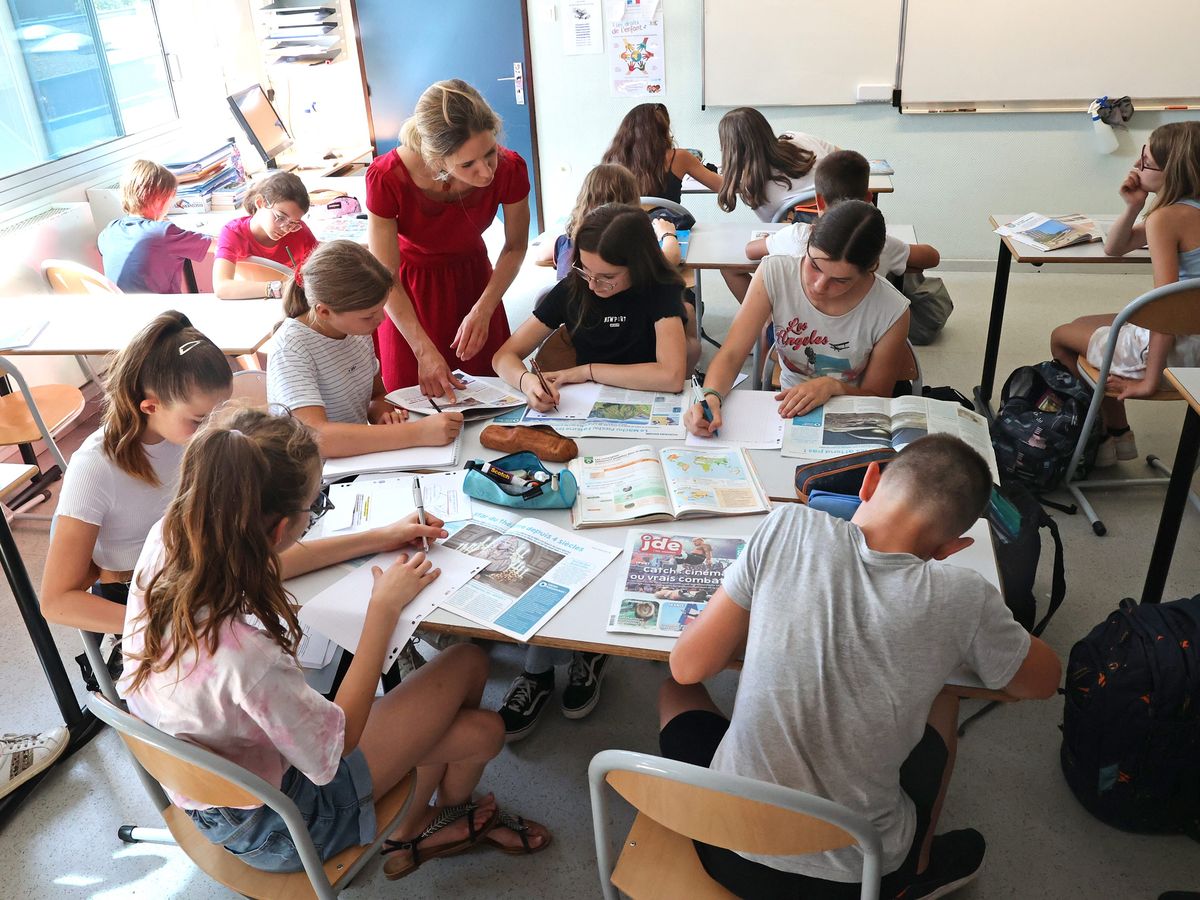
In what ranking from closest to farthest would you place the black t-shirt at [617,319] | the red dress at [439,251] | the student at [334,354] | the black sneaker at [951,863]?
the black sneaker at [951,863]
the student at [334,354]
the black t-shirt at [617,319]
the red dress at [439,251]

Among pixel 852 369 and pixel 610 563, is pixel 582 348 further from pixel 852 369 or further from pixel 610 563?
pixel 610 563

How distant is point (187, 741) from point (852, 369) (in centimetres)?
180

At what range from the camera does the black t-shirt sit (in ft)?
8.13

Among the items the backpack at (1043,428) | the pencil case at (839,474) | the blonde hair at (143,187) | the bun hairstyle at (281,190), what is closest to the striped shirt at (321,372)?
the pencil case at (839,474)

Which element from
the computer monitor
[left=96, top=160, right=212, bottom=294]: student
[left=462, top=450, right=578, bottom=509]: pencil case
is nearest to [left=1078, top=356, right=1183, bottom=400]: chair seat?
[left=462, top=450, right=578, bottom=509]: pencil case

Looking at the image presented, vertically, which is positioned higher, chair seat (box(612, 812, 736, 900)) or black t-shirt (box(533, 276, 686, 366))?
black t-shirt (box(533, 276, 686, 366))

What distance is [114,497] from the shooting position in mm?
1815

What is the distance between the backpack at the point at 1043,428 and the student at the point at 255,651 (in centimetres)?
225

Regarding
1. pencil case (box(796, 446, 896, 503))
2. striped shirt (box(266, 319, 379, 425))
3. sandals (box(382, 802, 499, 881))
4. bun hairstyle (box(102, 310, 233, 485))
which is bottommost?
sandals (box(382, 802, 499, 881))

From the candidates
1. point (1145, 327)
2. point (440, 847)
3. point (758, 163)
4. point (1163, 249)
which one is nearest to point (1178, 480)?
point (1145, 327)

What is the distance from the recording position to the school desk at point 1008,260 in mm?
3355

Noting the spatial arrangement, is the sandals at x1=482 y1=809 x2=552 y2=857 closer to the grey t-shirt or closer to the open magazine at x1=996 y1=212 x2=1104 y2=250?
the grey t-shirt

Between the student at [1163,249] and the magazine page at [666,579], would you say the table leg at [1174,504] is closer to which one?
the student at [1163,249]

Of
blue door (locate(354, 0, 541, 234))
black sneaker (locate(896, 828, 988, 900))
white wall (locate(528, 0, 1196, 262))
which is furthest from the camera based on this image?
blue door (locate(354, 0, 541, 234))
